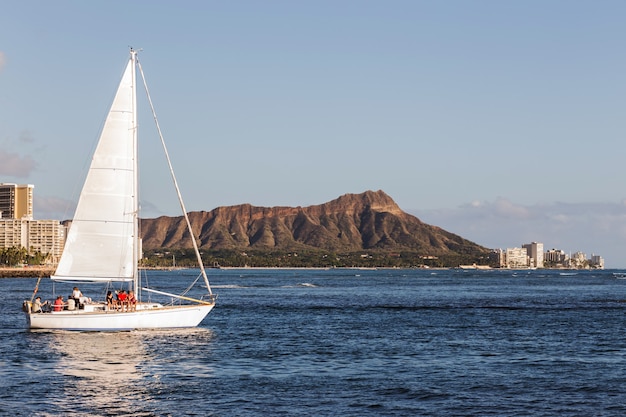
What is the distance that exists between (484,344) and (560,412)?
72.9 ft

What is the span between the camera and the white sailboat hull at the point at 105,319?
53.2 metres

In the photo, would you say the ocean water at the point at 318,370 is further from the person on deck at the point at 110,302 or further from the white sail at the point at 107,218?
the white sail at the point at 107,218

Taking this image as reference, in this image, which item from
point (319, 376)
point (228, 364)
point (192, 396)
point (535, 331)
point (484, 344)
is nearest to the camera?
point (192, 396)

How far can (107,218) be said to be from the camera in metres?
55.7

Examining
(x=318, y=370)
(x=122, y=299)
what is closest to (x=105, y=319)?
(x=122, y=299)

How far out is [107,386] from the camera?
117 feet

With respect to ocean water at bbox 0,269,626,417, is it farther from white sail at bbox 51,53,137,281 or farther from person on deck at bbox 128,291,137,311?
white sail at bbox 51,53,137,281

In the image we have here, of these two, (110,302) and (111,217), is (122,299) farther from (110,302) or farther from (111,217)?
(111,217)

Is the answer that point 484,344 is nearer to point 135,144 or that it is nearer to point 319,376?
point 319,376

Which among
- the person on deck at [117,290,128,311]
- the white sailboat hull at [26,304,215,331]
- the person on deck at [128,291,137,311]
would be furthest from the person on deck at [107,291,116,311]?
the person on deck at [128,291,137,311]

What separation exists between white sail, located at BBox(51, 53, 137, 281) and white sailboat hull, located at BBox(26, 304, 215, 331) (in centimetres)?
281

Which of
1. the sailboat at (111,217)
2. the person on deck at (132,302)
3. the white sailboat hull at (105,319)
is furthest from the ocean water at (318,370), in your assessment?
the sailboat at (111,217)

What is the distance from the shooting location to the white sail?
55594 millimetres

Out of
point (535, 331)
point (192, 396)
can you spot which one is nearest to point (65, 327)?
point (192, 396)
